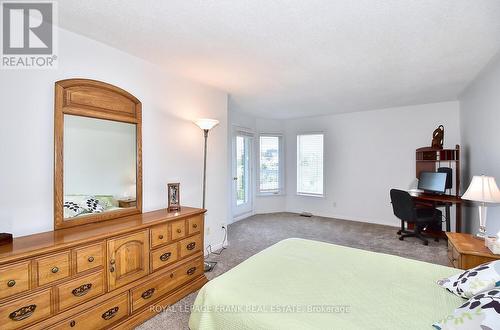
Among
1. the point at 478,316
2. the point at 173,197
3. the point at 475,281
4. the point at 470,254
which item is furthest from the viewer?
the point at 173,197

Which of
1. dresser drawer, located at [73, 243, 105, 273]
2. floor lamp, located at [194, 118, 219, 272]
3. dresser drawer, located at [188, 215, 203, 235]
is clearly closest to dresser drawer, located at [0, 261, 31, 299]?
dresser drawer, located at [73, 243, 105, 273]

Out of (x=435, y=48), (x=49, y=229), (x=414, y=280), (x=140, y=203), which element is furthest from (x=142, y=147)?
(x=435, y=48)

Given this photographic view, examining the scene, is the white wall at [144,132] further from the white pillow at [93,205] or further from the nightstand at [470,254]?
the nightstand at [470,254]

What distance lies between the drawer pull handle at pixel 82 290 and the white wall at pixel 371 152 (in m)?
5.18

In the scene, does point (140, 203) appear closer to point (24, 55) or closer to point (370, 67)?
point (24, 55)

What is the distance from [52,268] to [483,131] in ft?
14.9

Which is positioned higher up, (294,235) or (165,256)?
(165,256)

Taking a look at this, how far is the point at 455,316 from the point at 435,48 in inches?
93.3

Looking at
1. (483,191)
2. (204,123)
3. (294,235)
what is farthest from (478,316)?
(294,235)

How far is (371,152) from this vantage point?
541 cm

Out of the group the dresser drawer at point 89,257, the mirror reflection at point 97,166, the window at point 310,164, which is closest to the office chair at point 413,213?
the window at point 310,164

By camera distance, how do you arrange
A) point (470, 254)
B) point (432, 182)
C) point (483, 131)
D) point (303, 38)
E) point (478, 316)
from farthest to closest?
point (432, 182)
point (483, 131)
point (303, 38)
point (470, 254)
point (478, 316)

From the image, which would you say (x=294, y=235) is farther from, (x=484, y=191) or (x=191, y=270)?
(x=484, y=191)

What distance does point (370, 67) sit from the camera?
9.43 ft
